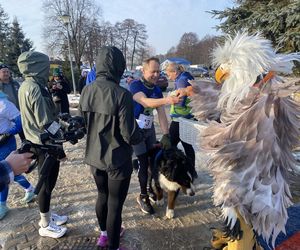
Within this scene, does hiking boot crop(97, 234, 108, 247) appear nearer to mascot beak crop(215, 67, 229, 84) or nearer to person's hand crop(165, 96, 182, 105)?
person's hand crop(165, 96, 182, 105)

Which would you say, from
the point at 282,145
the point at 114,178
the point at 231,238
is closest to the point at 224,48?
the point at 282,145

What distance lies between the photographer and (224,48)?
1.85 meters

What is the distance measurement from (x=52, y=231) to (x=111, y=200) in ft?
3.42

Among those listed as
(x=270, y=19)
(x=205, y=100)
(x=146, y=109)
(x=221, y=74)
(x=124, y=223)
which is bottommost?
(x=124, y=223)

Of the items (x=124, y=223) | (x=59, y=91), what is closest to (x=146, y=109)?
(x=124, y=223)

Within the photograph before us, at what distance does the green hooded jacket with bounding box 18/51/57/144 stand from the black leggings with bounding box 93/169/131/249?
30.4 inches

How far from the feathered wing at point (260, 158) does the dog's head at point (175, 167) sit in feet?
5.86

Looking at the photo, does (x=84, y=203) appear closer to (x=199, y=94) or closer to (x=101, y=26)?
(x=199, y=94)

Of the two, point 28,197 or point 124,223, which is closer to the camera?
point 124,223

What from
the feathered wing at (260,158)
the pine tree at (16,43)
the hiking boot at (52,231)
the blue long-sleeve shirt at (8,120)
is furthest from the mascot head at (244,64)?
the pine tree at (16,43)

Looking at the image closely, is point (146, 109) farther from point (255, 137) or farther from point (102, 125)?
point (255, 137)

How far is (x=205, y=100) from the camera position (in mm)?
2148

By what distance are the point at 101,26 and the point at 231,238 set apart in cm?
3530

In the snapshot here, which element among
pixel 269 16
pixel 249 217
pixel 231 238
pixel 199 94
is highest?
pixel 269 16
